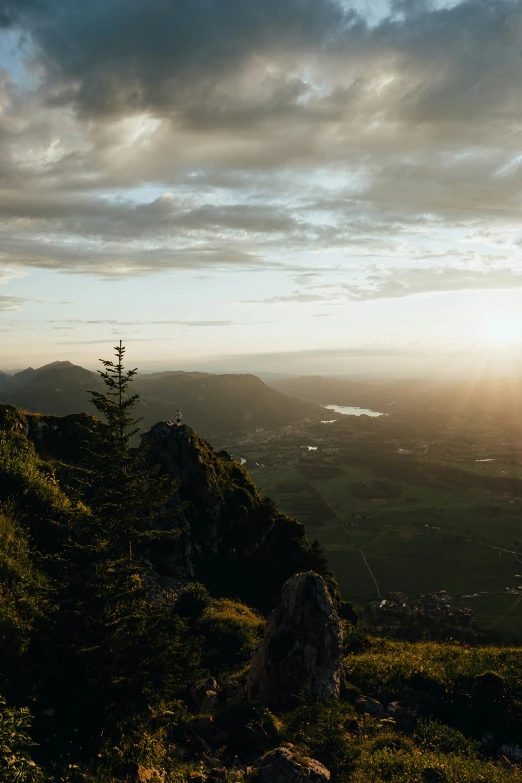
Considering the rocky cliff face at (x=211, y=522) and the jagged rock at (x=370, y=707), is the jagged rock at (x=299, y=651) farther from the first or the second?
the rocky cliff face at (x=211, y=522)

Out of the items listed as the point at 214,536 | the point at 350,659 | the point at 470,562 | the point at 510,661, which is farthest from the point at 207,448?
the point at 470,562

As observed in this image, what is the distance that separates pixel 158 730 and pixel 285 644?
772 centimetres

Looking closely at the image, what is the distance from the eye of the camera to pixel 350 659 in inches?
1120

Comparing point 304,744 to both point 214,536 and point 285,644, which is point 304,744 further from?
point 214,536

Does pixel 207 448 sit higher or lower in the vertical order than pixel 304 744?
higher

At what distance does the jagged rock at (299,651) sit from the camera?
21.9 metres

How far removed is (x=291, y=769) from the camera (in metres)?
13.9

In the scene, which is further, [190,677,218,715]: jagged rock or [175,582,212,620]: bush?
[175,582,212,620]: bush

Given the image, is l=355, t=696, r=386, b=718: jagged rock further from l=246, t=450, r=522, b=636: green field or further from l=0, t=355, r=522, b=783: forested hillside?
l=246, t=450, r=522, b=636: green field

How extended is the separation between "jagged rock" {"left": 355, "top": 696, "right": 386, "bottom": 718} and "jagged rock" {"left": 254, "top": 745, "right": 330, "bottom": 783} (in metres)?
8.24

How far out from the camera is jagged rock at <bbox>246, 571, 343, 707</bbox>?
71.7ft

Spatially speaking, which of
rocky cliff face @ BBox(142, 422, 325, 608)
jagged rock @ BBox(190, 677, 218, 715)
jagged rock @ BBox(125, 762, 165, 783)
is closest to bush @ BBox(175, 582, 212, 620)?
rocky cliff face @ BBox(142, 422, 325, 608)

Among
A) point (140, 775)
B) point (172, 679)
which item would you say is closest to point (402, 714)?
point (172, 679)

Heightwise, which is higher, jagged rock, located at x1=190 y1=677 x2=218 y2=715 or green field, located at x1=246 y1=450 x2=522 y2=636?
jagged rock, located at x1=190 y1=677 x2=218 y2=715
